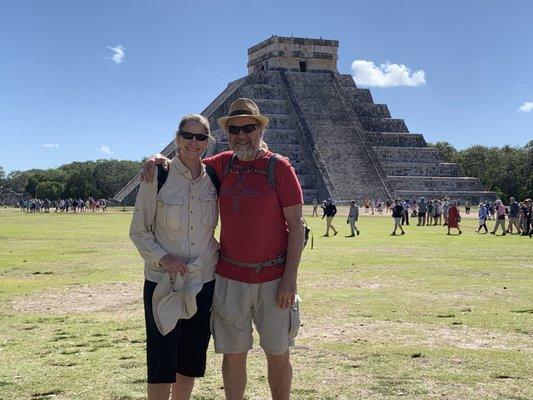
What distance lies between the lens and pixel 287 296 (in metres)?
3.95

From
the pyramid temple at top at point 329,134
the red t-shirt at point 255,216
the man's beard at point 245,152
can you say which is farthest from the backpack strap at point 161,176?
the pyramid temple at top at point 329,134

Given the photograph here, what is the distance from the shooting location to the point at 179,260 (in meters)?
3.84

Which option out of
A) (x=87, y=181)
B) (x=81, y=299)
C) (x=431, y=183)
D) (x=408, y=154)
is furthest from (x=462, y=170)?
(x=81, y=299)

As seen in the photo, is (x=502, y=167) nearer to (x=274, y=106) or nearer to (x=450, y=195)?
(x=450, y=195)

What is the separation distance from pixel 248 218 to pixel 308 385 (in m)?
1.56

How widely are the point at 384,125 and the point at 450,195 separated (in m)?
11.1

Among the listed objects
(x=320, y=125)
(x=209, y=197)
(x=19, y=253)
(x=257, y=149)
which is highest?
(x=320, y=125)

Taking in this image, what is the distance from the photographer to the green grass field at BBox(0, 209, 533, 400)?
188 inches

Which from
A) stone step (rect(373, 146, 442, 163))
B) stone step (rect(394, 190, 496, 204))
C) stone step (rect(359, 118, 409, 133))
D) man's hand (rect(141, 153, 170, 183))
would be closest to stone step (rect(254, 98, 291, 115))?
stone step (rect(359, 118, 409, 133))

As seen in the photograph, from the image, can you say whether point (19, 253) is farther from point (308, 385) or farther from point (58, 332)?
point (308, 385)

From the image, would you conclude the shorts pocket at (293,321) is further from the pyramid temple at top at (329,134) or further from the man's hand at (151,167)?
the pyramid temple at top at (329,134)

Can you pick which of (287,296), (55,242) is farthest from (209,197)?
(55,242)

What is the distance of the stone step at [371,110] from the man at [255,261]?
5396 cm

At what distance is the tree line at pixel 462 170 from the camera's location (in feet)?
220
